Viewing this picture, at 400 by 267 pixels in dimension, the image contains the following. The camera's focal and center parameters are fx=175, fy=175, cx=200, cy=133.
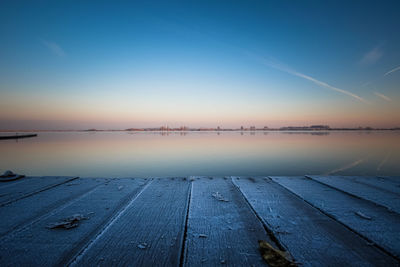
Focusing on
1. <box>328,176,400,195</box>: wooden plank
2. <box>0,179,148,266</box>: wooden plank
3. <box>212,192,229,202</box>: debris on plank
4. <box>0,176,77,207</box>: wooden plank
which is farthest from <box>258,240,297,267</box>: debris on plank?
<box>0,176,77,207</box>: wooden plank

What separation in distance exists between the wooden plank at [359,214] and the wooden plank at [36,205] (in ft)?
10.2

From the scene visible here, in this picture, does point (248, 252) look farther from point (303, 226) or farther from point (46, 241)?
point (46, 241)

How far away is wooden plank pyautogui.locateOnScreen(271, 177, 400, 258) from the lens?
1.46 meters

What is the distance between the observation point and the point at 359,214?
1882 millimetres

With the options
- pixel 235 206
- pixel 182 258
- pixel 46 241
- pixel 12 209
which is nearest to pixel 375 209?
pixel 235 206

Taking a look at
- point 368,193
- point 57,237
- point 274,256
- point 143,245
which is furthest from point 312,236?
point 57,237

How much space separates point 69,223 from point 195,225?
1207 millimetres

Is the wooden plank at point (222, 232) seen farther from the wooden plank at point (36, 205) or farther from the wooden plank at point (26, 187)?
the wooden plank at point (26, 187)

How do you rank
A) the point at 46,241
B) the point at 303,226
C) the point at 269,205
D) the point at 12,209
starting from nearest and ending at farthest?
1. the point at 46,241
2. the point at 303,226
3. the point at 12,209
4. the point at 269,205

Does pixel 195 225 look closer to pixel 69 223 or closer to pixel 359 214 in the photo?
pixel 69 223

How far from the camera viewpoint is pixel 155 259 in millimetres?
1239

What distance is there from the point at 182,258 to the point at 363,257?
4.23 ft

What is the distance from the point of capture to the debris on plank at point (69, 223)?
5.33 feet

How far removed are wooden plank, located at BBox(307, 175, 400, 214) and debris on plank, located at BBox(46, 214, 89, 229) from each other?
3422 millimetres
